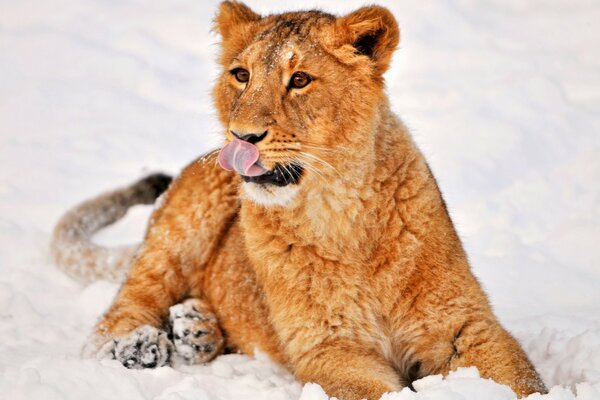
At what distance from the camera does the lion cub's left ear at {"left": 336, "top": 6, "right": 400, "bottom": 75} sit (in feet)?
13.7

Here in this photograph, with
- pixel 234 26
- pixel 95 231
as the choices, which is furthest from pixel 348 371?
pixel 95 231

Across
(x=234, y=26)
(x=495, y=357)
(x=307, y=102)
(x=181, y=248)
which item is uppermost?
(x=234, y=26)

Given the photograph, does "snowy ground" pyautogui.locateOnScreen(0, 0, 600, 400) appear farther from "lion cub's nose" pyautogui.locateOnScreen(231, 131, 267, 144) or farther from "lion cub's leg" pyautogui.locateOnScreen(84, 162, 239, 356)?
"lion cub's nose" pyautogui.locateOnScreen(231, 131, 267, 144)

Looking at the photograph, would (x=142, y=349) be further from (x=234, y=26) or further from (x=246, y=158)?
(x=234, y=26)

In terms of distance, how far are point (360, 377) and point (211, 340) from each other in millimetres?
1163

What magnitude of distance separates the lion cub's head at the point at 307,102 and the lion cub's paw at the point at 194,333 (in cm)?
110

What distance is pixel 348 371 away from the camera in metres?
4.07

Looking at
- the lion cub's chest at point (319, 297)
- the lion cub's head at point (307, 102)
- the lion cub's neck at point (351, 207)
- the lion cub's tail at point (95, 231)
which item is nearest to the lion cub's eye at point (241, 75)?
the lion cub's head at point (307, 102)

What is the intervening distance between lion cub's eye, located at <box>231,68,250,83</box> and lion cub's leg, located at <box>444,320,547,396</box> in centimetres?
161

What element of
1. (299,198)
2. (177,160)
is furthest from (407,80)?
(299,198)

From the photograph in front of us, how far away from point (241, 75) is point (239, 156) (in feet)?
2.29

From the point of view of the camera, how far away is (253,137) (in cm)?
386

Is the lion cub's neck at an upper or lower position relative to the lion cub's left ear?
lower

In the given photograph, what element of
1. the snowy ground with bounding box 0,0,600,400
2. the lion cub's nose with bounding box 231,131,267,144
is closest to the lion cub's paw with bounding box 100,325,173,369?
the snowy ground with bounding box 0,0,600,400
